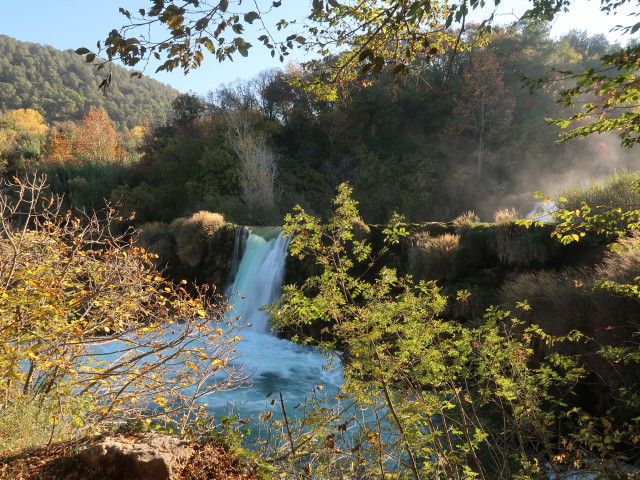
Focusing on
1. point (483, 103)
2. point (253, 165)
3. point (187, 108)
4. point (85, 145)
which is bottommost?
point (253, 165)

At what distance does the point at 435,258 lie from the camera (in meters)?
8.24

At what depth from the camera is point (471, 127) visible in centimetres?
2117

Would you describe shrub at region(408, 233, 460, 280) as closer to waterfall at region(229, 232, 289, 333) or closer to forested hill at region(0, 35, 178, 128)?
waterfall at region(229, 232, 289, 333)

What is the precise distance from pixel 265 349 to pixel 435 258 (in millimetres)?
4586

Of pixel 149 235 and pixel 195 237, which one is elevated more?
pixel 195 237

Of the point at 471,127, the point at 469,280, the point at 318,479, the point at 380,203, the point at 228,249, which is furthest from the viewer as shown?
the point at 471,127

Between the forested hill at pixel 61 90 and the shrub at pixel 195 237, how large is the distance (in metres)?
32.4

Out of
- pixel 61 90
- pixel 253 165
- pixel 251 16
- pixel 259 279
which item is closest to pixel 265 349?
pixel 259 279

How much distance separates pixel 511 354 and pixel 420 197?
53.8ft

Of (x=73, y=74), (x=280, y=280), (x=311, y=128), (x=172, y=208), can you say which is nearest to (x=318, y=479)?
(x=280, y=280)

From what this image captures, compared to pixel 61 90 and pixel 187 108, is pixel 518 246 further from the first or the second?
pixel 61 90

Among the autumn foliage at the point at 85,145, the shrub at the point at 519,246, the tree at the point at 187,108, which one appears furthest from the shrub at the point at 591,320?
the autumn foliage at the point at 85,145

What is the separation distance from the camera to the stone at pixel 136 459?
2.31 metres

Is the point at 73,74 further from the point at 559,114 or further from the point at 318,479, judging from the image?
the point at 318,479
